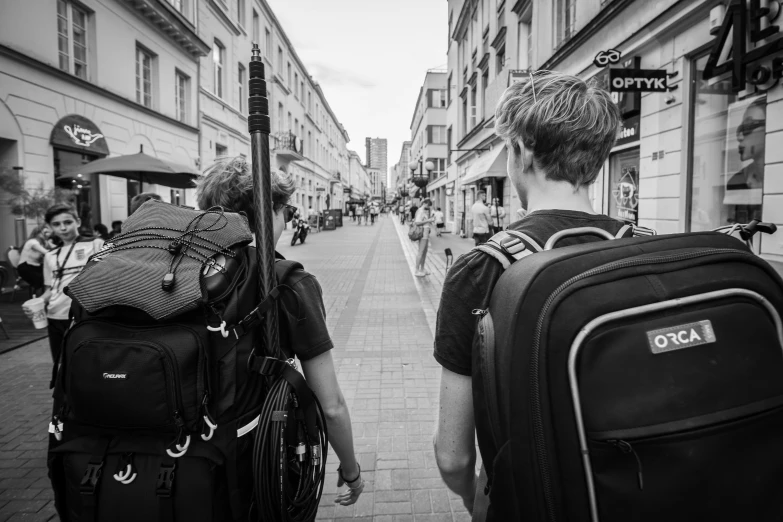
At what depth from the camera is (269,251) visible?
56.2 inches

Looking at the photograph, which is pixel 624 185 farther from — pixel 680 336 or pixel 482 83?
Answer: pixel 482 83

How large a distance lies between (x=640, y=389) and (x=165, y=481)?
1.12 m

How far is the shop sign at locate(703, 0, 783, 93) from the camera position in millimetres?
5258

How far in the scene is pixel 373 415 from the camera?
13.6ft

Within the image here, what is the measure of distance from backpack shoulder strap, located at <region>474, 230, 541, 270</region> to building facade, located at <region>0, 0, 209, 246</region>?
9.99 m

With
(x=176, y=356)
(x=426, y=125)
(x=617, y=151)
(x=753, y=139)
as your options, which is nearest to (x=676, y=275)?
(x=176, y=356)

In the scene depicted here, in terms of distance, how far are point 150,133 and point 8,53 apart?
5811 millimetres

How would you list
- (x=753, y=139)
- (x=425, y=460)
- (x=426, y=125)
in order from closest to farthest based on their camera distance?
(x=425, y=460)
(x=753, y=139)
(x=426, y=125)

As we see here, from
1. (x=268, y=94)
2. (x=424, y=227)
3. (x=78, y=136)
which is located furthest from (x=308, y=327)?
(x=78, y=136)

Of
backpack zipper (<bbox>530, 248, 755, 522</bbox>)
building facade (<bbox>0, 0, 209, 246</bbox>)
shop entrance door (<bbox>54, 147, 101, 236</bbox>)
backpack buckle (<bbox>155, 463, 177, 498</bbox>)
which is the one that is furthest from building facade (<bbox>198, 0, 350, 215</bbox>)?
shop entrance door (<bbox>54, 147, 101, 236</bbox>)

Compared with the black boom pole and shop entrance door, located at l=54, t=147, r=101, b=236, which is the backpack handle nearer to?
the black boom pole

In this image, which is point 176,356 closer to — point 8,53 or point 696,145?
point 696,145

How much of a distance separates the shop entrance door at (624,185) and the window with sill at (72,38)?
38.4 feet

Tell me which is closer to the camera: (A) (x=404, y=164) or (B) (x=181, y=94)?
(B) (x=181, y=94)
